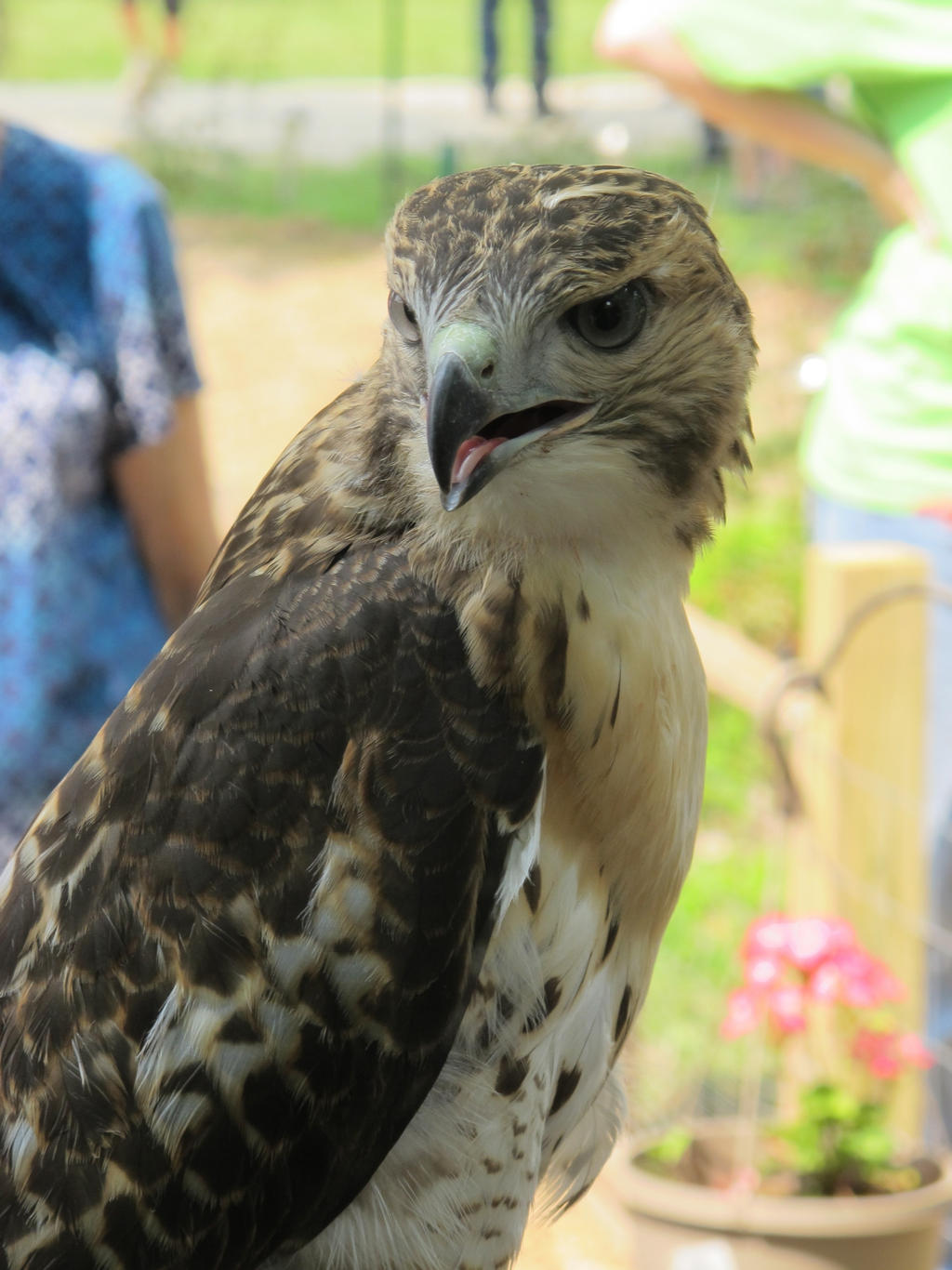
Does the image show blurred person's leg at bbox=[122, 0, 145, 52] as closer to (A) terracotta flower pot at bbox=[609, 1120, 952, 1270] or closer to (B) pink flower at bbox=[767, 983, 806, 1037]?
(B) pink flower at bbox=[767, 983, 806, 1037]

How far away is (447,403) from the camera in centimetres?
138

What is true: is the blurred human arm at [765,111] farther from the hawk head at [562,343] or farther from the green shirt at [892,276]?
the hawk head at [562,343]

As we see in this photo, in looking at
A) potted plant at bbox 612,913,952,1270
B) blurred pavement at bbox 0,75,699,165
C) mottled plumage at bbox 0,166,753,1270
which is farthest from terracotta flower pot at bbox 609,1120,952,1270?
blurred pavement at bbox 0,75,699,165

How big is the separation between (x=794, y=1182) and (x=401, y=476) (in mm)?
2221

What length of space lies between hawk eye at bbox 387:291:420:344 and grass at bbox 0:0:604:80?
12570 millimetres

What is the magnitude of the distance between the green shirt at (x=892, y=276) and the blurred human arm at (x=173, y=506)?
3.96 ft

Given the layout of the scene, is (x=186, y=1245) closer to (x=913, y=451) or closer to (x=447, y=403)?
(x=447, y=403)

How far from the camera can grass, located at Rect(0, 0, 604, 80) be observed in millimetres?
13914

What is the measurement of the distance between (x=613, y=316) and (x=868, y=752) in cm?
221

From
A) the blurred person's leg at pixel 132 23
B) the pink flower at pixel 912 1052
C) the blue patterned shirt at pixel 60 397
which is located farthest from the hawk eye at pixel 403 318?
the blurred person's leg at pixel 132 23

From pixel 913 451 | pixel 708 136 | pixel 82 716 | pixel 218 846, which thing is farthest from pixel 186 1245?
pixel 708 136

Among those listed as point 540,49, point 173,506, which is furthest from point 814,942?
point 540,49

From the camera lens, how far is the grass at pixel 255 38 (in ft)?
45.6

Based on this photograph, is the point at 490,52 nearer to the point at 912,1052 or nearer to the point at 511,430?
the point at 912,1052
